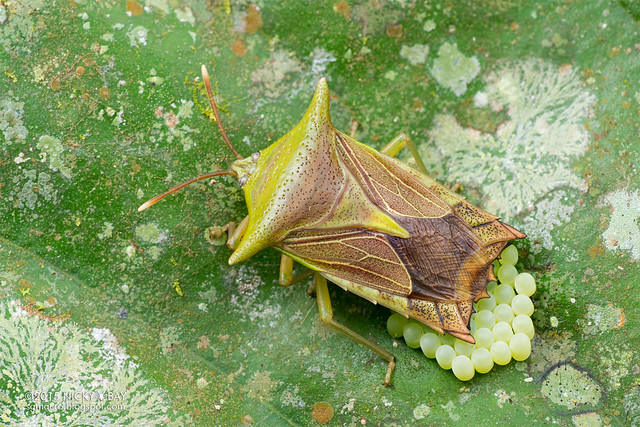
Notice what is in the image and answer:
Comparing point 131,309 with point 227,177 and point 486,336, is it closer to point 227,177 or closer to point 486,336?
point 227,177

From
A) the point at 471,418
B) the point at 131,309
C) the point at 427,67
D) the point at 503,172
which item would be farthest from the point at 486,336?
the point at 131,309

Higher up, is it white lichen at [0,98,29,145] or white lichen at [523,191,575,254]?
white lichen at [523,191,575,254]

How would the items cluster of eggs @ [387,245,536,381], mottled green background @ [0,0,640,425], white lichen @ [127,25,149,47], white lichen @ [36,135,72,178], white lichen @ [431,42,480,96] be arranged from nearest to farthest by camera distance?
1. cluster of eggs @ [387,245,536,381]
2. mottled green background @ [0,0,640,425]
3. white lichen @ [36,135,72,178]
4. white lichen @ [127,25,149,47]
5. white lichen @ [431,42,480,96]

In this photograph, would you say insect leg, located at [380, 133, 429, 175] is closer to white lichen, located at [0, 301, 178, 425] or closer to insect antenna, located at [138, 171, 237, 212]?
insect antenna, located at [138, 171, 237, 212]

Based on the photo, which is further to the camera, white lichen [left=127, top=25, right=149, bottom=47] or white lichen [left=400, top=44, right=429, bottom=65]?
white lichen [left=400, top=44, right=429, bottom=65]

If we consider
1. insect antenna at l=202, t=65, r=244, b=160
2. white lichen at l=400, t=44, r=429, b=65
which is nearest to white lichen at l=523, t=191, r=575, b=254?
white lichen at l=400, t=44, r=429, b=65

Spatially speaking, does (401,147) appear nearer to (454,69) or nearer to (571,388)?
(454,69)
